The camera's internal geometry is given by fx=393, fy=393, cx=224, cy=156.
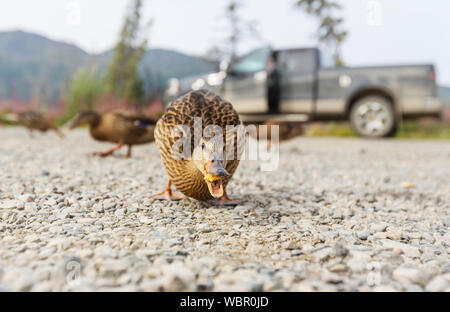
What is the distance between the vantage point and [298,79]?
9742 millimetres

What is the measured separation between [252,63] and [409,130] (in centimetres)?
488

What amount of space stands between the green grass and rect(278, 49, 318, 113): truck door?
1.05 metres

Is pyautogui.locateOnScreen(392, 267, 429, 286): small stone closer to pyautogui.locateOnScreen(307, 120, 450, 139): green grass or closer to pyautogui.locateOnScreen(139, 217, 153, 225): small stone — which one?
pyautogui.locateOnScreen(139, 217, 153, 225): small stone

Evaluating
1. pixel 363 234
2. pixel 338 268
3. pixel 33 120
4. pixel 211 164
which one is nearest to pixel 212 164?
pixel 211 164

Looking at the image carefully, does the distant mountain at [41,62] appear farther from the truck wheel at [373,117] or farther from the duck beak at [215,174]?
the duck beak at [215,174]

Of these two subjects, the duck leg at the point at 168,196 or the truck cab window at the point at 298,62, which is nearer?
the duck leg at the point at 168,196

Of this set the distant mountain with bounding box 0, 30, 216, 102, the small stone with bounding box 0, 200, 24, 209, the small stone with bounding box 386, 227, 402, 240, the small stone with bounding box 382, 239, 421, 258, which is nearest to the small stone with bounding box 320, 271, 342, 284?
the small stone with bounding box 382, 239, 421, 258

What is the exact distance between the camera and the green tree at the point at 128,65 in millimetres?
15742

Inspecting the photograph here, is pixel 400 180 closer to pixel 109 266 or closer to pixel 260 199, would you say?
pixel 260 199

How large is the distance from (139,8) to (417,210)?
680 inches

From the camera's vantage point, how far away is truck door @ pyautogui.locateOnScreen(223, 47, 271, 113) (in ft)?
31.6

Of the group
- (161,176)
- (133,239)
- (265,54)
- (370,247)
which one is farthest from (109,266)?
(265,54)

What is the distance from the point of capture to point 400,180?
4477 millimetres

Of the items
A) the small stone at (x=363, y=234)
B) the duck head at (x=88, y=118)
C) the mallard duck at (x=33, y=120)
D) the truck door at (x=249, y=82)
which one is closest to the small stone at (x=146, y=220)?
the small stone at (x=363, y=234)
